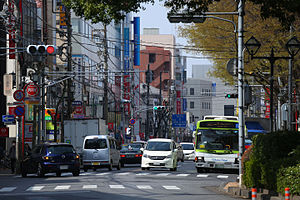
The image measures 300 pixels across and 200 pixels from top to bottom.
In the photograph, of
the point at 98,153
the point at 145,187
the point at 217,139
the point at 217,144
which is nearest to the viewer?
the point at 145,187

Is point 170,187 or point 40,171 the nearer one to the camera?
point 170,187

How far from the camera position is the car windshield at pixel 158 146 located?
4100 centimetres

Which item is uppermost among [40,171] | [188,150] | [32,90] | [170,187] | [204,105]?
[32,90]

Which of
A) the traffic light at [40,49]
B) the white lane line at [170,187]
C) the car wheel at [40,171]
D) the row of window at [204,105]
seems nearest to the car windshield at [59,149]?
the car wheel at [40,171]

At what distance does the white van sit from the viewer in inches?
1601

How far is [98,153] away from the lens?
134 ft

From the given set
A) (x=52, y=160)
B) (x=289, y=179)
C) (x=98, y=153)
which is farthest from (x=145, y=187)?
(x=98, y=153)

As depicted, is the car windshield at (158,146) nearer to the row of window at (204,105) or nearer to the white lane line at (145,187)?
the white lane line at (145,187)

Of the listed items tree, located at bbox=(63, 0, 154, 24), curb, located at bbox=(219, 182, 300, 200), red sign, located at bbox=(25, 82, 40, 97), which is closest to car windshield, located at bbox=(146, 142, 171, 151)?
red sign, located at bbox=(25, 82, 40, 97)

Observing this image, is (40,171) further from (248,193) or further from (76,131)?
(76,131)

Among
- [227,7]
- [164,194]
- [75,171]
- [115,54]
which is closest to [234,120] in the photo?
A: [227,7]

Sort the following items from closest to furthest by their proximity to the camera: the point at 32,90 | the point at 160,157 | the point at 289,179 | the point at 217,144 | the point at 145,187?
the point at 289,179
the point at 145,187
the point at 217,144
the point at 160,157
the point at 32,90

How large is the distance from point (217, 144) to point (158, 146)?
165 inches

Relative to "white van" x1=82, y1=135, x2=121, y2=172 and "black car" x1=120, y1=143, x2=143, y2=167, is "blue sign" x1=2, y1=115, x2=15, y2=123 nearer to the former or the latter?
"white van" x1=82, y1=135, x2=121, y2=172
